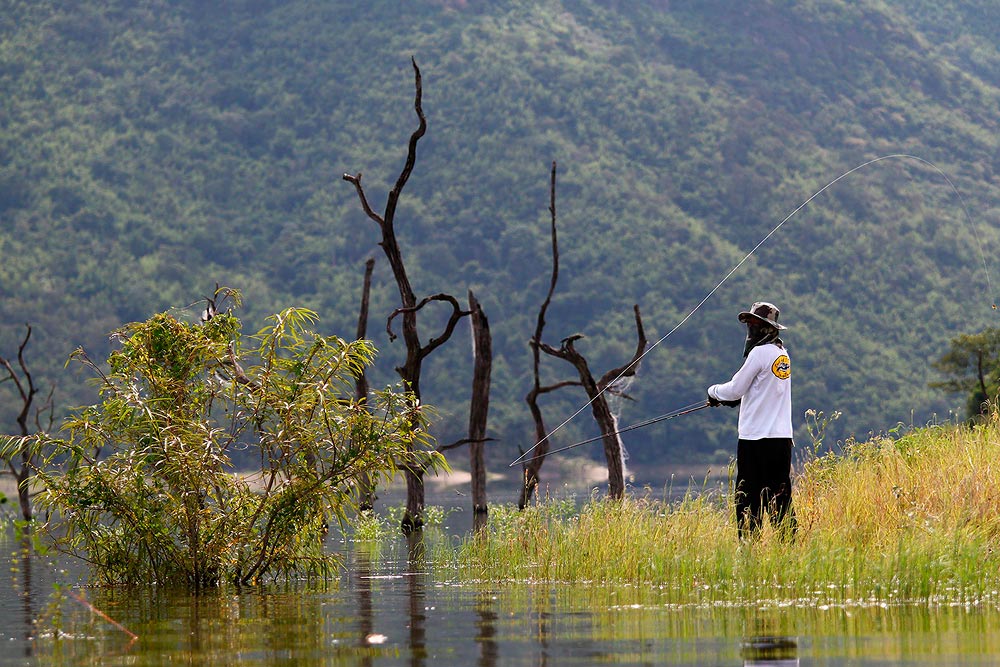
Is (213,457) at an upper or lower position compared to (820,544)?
upper

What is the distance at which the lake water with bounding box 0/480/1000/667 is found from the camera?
730cm

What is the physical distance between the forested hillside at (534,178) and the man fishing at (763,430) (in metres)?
53.6

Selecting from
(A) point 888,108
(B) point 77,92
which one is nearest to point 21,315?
(B) point 77,92

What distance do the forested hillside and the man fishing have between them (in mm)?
53606

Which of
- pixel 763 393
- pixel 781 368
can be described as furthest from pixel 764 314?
pixel 763 393

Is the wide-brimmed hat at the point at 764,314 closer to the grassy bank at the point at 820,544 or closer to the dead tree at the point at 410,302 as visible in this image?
the grassy bank at the point at 820,544

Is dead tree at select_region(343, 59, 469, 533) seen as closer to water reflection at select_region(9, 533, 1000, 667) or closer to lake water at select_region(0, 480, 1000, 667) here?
lake water at select_region(0, 480, 1000, 667)

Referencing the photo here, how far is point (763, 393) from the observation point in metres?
12.1

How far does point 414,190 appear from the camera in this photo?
88.1m

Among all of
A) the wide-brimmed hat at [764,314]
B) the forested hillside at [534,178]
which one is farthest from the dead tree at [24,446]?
Answer: the forested hillside at [534,178]

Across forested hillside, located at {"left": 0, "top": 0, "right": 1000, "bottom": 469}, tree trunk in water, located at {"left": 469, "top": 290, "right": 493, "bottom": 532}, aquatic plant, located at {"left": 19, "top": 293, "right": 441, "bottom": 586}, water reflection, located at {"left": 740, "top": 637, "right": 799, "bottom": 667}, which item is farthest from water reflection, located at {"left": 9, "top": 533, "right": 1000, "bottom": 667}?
forested hillside, located at {"left": 0, "top": 0, "right": 1000, "bottom": 469}

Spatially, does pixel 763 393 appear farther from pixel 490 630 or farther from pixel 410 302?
pixel 410 302

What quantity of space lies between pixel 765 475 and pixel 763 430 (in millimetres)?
346

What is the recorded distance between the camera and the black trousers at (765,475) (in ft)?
39.5
